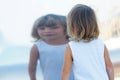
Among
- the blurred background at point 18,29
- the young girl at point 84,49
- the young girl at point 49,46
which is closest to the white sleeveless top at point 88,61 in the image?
the young girl at point 84,49

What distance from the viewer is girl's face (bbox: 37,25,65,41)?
163cm

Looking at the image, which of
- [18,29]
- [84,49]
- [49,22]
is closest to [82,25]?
[84,49]

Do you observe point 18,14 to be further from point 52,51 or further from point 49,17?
point 52,51

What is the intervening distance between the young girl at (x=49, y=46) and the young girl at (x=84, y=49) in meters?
0.26

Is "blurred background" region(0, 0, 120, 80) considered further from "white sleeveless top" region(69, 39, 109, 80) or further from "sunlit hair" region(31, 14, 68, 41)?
"white sleeveless top" region(69, 39, 109, 80)

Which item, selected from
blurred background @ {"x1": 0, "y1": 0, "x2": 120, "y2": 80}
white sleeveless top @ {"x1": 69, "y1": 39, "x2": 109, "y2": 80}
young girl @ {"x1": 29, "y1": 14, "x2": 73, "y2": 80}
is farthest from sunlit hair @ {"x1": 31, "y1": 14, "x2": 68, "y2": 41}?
white sleeveless top @ {"x1": 69, "y1": 39, "x2": 109, "y2": 80}

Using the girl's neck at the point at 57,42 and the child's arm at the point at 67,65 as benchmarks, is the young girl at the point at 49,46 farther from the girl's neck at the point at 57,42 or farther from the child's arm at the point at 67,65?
the child's arm at the point at 67,65

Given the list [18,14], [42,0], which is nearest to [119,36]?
[42,0]

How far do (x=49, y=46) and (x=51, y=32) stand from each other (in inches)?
3.2

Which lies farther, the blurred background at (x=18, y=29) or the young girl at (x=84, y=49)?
the blurred background at (x=18, y=29)

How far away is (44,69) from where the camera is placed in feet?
5.29

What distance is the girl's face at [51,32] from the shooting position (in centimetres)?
163

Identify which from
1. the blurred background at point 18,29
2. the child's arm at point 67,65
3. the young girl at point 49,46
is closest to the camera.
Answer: the child's arm at point 67,65

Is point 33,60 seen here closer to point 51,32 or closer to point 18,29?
point 51,32
